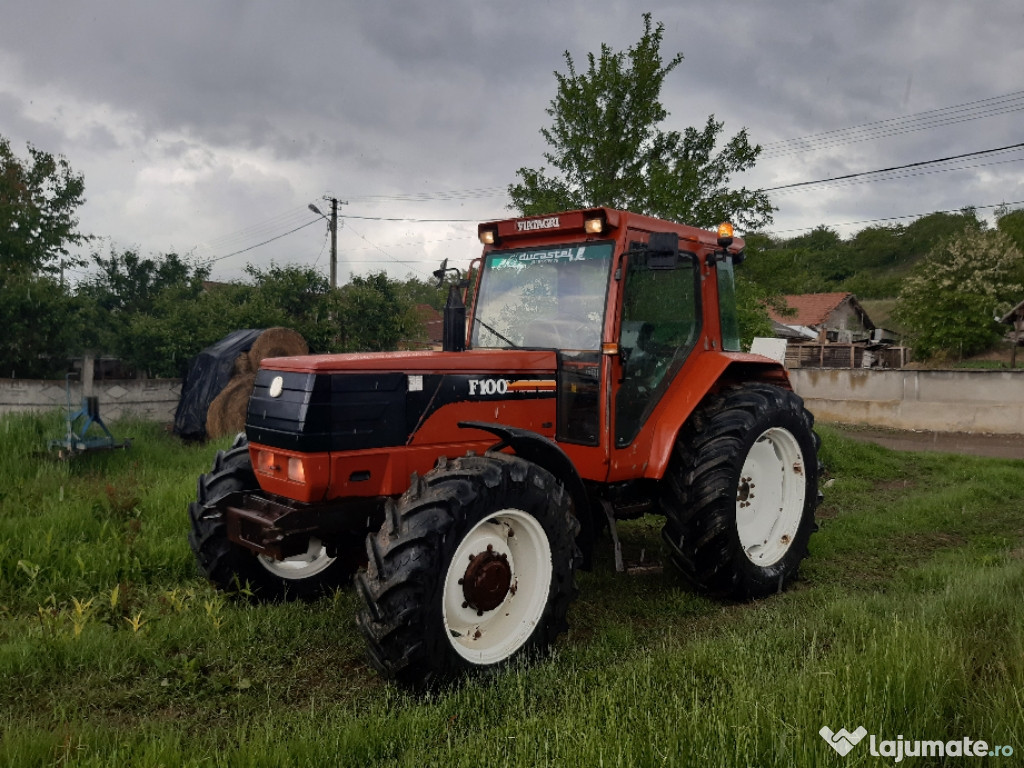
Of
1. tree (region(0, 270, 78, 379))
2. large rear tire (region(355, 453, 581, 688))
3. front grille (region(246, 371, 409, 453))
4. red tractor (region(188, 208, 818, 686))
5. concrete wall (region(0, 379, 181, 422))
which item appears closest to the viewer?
large rear tire (region(355, 453, 581, 688))

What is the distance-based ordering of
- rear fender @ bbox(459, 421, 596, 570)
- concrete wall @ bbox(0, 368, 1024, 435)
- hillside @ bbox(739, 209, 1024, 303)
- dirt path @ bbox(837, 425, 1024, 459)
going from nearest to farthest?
rear fender @ bbox(459, 421, 596, 570), dirt path @ bbox(837, 425, 1024, 459), concrete wall @ bbox(0, 368, 1024, 435), hillside @ bbox(739, 209, 1024, 303)

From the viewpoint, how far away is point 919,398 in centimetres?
1517

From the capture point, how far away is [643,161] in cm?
1125

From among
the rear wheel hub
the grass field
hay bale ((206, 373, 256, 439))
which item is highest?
hay bale ((206, 373, 256, 439))

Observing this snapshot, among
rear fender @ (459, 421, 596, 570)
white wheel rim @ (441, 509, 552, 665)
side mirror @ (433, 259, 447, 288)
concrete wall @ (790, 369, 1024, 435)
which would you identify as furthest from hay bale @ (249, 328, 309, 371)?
concrete wall @ (790, 369, 1024, 435)

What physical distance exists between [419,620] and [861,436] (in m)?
12.5

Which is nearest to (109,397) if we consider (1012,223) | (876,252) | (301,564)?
(301,564)

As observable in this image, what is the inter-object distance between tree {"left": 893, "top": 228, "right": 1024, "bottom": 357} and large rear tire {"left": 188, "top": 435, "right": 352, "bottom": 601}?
108 feet

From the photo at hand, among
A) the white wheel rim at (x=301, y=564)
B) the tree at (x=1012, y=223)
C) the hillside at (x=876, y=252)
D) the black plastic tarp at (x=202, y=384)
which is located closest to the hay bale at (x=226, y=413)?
the black plastic tarp at (x=202, y=384)

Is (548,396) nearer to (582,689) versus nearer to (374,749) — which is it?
(582,689)

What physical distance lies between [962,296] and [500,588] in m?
33.8

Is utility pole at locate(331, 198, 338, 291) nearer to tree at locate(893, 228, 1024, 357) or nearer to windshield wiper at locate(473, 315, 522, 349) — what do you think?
windshield wiper at locate(473, 315, 522, 349)

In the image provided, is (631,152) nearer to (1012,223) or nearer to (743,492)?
(743,492)

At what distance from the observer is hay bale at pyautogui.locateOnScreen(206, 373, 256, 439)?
8626mm
